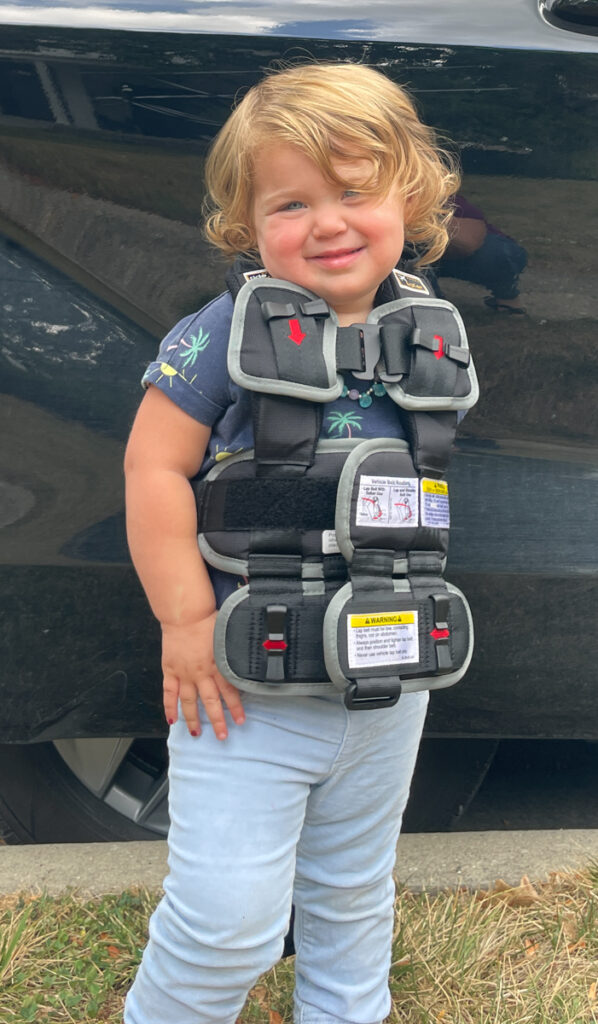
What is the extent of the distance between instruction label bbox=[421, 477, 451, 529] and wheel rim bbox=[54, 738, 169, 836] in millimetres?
1029

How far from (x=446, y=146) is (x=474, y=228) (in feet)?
0.41

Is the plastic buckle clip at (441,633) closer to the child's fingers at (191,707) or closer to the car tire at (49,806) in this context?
the child's fingers at (191,707)

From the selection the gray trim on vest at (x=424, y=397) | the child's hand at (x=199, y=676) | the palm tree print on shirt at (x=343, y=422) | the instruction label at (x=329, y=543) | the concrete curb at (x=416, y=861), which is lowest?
the concrete curb at (x=416, y=861)

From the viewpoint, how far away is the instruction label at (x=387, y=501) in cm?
129

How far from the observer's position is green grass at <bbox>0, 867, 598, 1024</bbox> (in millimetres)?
1725

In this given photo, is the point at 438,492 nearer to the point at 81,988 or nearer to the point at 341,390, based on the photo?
the point at 341,390

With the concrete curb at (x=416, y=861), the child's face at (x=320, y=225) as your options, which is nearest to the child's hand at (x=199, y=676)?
the child's face at (x=320, y=225)

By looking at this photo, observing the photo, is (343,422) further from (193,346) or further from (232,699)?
(232,699)

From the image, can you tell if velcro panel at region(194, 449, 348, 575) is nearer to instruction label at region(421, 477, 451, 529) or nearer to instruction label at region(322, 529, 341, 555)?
instruction label at region(322, 529, 341, 555)

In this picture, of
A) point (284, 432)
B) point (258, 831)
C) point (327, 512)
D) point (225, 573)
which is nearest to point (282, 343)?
point (284, 432)

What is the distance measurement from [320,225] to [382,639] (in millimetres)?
517

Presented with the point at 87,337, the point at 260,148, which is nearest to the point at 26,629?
the point at 87,337

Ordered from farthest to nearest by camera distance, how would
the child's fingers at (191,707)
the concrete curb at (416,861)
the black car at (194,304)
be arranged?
1. the concrete curb at (416,861)
2. the black car at (194,304)
3. the child's fingers at (191,707)

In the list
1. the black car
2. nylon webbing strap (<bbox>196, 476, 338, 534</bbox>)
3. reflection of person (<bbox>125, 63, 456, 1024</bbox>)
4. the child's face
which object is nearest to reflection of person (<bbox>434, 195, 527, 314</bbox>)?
the black car
